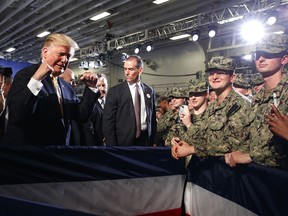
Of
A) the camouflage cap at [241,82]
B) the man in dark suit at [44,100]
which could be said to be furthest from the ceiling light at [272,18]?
the man in dark suit at [44,100]

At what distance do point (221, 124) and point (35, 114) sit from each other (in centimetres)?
120

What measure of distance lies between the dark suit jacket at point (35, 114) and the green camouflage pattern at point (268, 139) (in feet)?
3.54

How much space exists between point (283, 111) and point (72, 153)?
3.85 ft

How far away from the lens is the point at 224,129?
1.91m

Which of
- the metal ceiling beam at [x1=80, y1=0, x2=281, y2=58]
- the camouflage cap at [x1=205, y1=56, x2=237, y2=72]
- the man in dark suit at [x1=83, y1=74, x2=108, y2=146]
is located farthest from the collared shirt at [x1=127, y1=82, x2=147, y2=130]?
the metal ceiling beam at [x1=80, y1=0, x2=281, y2=58]

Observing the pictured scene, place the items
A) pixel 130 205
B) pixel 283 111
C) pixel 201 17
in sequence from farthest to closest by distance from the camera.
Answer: pixel 201 17 < pixel 130 205 < pixel 283 111

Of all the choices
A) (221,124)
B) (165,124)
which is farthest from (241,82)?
(221,124)

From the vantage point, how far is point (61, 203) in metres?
1.53

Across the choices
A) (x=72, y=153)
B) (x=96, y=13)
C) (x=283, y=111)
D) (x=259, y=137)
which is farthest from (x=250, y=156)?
(x=96, y=13)

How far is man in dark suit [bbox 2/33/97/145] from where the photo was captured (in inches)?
60.1

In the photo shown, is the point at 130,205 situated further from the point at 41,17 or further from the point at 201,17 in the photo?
the point at 41,17

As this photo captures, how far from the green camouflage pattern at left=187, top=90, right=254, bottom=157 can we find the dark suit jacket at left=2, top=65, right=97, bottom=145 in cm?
82

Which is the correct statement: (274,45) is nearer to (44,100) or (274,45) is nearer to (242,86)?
(44,100)

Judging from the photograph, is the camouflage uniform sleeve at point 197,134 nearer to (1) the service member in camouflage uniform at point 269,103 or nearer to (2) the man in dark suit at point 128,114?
(1) the service member in camouflage uniform at point 269,103
